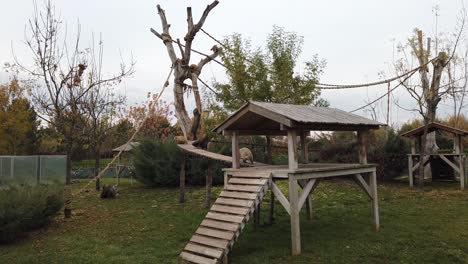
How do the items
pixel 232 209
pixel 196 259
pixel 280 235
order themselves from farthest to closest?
pixel 280 235, pixel 232 209, pixel 196 259

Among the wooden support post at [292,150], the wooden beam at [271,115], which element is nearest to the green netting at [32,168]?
the wooden beam at [271,115]

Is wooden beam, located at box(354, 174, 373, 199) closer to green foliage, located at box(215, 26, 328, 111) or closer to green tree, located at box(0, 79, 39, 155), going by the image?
green foliage, located at box(215, 26, 328, 111)

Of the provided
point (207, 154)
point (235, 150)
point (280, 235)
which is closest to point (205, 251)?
point (235, 150)

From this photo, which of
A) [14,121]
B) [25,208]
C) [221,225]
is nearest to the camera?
[221,225]

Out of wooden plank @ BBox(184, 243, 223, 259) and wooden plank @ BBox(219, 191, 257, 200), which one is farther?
wooden plank @ BBox(219, 191, 257, 200)

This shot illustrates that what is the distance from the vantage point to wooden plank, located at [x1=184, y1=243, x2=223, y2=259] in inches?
222

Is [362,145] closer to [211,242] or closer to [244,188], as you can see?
[244,188]

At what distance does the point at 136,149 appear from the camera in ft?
57.2

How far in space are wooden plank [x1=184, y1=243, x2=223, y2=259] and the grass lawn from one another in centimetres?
58

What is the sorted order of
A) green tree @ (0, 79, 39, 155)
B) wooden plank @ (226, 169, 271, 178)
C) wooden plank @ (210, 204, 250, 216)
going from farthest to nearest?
green tree @ (0, 79, 39, 155) < wooden plank @ (226, 169, 271, 178) < wooden plank @ (210, 204, 250, 216)

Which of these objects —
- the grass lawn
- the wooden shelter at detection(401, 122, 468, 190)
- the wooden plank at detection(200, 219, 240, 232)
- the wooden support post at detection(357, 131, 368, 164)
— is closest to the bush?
the grass lawn

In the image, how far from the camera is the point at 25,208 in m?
8.09

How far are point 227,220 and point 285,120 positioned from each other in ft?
6.54

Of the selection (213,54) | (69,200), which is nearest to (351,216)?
(213,54)
